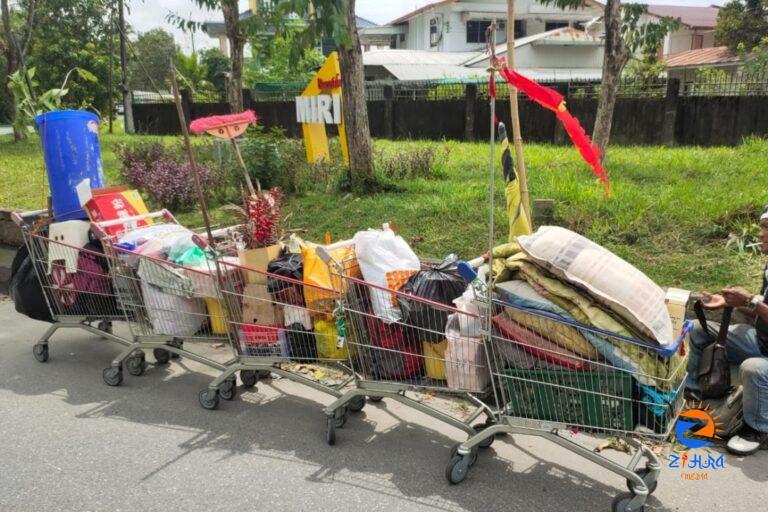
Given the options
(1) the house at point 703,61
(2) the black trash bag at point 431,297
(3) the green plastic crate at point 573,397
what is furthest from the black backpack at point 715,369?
(1) the house at point 703,61

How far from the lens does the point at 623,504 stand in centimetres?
300

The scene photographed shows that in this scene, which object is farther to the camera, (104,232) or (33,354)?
(33,354)

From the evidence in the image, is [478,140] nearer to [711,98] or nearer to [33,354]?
[711,98]

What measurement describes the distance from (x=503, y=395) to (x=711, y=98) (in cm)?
1159

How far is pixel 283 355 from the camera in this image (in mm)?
4098

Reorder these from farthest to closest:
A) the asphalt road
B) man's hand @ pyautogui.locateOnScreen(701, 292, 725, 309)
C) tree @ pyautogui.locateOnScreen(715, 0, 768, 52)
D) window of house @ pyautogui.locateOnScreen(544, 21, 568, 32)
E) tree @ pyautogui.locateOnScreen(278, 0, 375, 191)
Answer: window of house @ pyautogui.locateOnScreen(544, 21, 568, 32)
tree @ pyautogui.locateOnScreen(715, 0, 768, 52)
tree @ pyautogui.locateOnScreen(278, 0, 375, 191)
man's hand @ pyautogui.locateOnScreen(701, 292, 725, 309)
the asphalt road

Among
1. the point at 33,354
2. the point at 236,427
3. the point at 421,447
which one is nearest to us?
the point at 421,447

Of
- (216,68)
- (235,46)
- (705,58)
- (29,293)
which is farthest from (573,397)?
(216,68)

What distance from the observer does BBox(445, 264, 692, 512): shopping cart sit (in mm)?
3010

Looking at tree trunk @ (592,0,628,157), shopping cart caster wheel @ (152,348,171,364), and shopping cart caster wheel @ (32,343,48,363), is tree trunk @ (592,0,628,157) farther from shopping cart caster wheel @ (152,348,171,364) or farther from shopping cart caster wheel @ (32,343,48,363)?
shopping cart caster wheel @ (32,343,48,363)

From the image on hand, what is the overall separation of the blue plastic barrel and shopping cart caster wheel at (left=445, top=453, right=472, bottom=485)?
3.63 meters

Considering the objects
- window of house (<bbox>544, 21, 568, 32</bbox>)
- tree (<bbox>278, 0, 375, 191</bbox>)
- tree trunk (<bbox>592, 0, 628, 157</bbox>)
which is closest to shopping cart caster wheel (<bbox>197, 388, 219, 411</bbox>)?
tree (<bbox>278, 0, 375, 191</bbox>)

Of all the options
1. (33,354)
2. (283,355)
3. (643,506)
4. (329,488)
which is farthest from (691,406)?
(33,354)

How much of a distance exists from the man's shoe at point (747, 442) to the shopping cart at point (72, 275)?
4.05 metres
